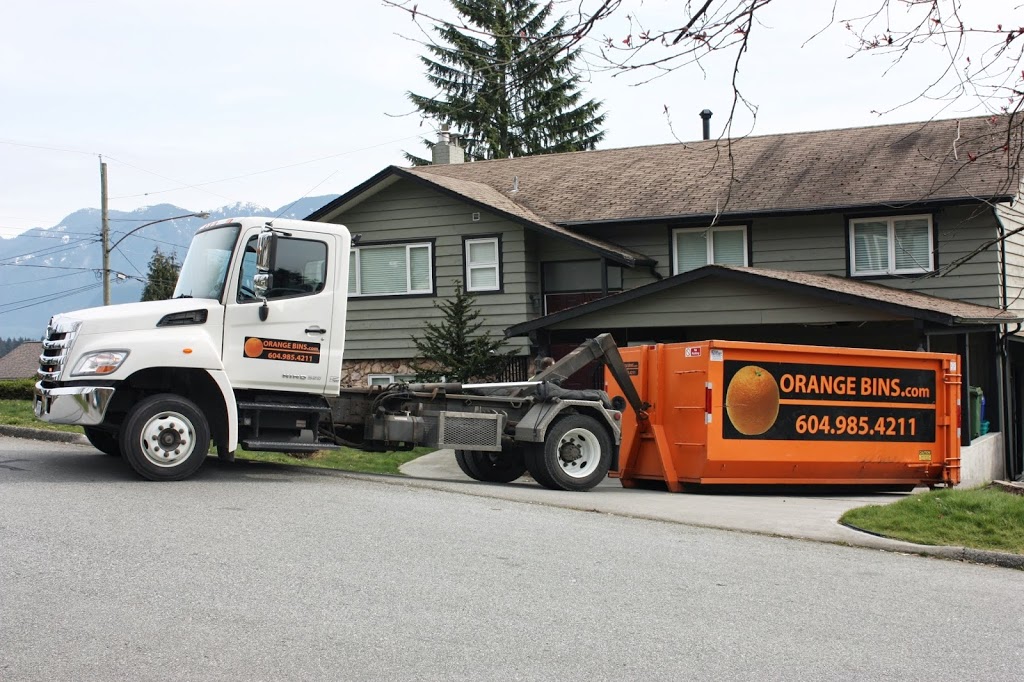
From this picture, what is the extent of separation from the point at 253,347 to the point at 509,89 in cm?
644

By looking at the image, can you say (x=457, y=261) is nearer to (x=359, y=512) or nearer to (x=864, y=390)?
(x=864, y=390)

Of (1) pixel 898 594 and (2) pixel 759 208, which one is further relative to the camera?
(2) pixel 759 208

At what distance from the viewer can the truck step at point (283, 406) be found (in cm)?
1220

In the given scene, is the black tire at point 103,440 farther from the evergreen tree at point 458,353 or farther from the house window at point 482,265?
the house window at point 482,265

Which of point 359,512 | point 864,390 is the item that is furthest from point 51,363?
point 864,390

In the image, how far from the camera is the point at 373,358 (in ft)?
85.9

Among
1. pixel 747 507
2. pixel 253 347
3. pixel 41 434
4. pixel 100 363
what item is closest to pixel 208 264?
pixel 253 347

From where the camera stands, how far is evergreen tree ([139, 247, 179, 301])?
5475cm

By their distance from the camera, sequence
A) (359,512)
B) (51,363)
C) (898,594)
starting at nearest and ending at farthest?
(898,594), (359,512), (51,363)

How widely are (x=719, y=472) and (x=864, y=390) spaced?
2526 mm

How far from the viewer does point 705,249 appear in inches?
969

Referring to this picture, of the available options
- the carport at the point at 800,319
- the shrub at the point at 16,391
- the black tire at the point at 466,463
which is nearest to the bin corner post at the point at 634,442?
the black tire at the point at 466,463

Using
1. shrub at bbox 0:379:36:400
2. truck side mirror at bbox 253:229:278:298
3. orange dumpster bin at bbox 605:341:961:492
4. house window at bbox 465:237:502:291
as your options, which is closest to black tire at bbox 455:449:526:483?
orange dumpster bin at bbox 605:341:961:492

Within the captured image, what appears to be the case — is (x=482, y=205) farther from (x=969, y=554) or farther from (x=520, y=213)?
(x=969, y=554)
